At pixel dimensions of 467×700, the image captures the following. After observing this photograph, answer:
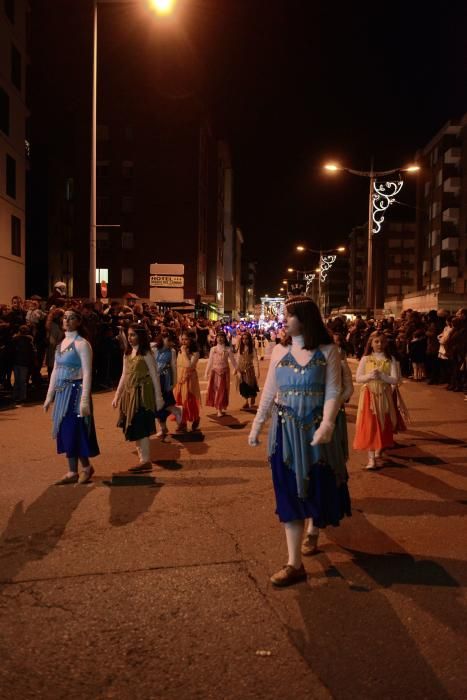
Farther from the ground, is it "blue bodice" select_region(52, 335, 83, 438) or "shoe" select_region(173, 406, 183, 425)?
"blue bodice" select_region(52, 335, 83, 438)

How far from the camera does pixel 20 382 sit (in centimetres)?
1516

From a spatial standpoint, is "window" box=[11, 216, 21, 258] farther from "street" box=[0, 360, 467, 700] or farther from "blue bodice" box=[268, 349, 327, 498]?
"blue bodice" box=[268, 349, 327, 498]

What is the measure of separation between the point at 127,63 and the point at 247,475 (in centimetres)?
6496

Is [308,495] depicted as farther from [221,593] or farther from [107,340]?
[107,340]

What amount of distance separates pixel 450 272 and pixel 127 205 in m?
29.8

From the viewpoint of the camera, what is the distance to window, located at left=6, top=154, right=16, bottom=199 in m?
30.0

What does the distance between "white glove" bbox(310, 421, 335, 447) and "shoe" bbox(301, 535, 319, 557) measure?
108 centimetres

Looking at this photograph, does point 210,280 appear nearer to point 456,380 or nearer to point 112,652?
point 456,380

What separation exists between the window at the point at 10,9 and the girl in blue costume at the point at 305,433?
28626mm

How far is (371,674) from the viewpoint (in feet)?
11.9

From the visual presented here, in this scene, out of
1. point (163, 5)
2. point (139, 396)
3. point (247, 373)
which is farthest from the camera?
point (163, 5)

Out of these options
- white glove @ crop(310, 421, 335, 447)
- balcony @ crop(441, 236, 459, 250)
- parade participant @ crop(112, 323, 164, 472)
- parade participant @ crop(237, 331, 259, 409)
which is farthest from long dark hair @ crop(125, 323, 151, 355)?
balcony @ crop(441, 236, 459, 250)

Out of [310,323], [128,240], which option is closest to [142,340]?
[310,323]

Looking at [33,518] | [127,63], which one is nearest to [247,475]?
[33,518]
